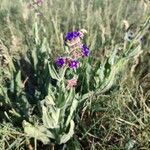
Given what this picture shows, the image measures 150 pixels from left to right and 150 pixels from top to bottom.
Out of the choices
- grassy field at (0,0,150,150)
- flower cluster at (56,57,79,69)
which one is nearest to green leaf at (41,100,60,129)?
grassy field at (0,0,150,150)

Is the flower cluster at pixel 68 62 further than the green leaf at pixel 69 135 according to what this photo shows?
No

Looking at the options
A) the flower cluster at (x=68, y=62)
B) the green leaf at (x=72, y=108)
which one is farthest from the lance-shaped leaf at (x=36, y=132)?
the flower cluster at (x=68, y=62)

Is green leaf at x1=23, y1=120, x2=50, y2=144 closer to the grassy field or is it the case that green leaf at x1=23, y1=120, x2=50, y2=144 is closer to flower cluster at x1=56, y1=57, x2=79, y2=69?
the grassy field

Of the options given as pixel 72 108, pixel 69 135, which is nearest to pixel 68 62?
pixel 72 108

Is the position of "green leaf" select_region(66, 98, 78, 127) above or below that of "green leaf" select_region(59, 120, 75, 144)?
above

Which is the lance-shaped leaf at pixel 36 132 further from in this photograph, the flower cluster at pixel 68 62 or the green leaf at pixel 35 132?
the flower cluster at pixel 68 62

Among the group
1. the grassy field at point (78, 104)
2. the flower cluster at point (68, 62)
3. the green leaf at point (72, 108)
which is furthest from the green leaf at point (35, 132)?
the flower cluster at point (68, 62)

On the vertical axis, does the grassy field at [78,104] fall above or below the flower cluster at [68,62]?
below

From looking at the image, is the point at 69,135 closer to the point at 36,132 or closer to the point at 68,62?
the point at 36,132

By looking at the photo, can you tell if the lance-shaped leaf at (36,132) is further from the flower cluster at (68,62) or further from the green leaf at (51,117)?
the flower cluster at (68,62)

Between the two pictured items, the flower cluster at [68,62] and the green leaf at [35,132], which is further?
the green leaf at [35,132]

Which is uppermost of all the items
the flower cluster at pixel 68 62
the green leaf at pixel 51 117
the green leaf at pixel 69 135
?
the flower cluster at pixel 68 62
